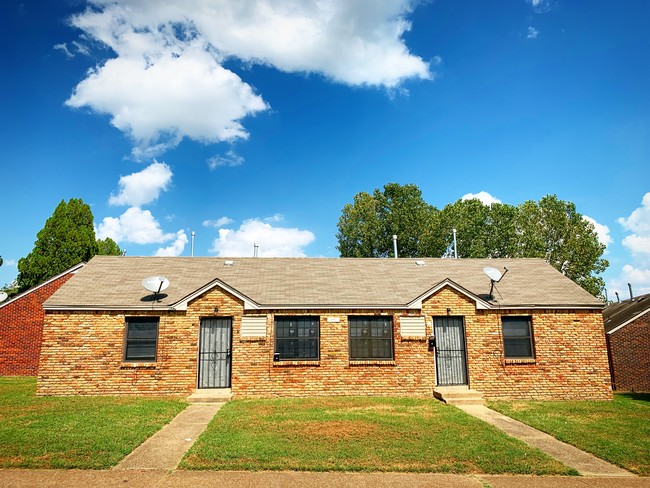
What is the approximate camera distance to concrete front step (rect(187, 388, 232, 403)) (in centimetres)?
1305

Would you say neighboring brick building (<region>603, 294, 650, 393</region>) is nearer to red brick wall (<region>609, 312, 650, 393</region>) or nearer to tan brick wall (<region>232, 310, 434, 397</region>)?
red brick wall (<region>609, 312, 650, 393</region>)

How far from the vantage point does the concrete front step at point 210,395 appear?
1305 centimetres

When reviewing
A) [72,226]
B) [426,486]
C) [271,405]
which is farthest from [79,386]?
[72,226]

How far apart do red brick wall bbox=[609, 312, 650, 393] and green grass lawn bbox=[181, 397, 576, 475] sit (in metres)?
11.6

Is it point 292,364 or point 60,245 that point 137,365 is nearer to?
point 292,364

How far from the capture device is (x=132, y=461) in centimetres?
726

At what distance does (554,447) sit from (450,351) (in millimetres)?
6516

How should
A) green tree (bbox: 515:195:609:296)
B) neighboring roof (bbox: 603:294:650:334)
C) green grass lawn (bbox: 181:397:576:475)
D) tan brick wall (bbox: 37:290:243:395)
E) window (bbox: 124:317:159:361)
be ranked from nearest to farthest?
green grass lawn (bbox: 181:397:576:475)
tan brick wall (bbox: 37:290:243:395)
window (bbox: 124:317:159:361)
neighboring roof (bbox: 603:294:650:334)
green tree (bbox: 515:195:609:296)

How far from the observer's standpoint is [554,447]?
8.50 metres

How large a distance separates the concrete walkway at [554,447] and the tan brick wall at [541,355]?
3077mm

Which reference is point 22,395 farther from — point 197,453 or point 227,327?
point 197,453

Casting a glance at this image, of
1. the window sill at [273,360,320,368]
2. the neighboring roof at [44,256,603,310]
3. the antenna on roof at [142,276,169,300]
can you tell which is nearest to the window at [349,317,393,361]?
the neighboring roof at [44,256,603,310]

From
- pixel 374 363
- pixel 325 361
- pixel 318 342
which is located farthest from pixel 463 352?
pixel 318 342

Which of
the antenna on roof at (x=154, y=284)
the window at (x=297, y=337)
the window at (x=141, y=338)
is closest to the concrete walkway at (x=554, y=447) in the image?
the window at (x=297, y=337)
